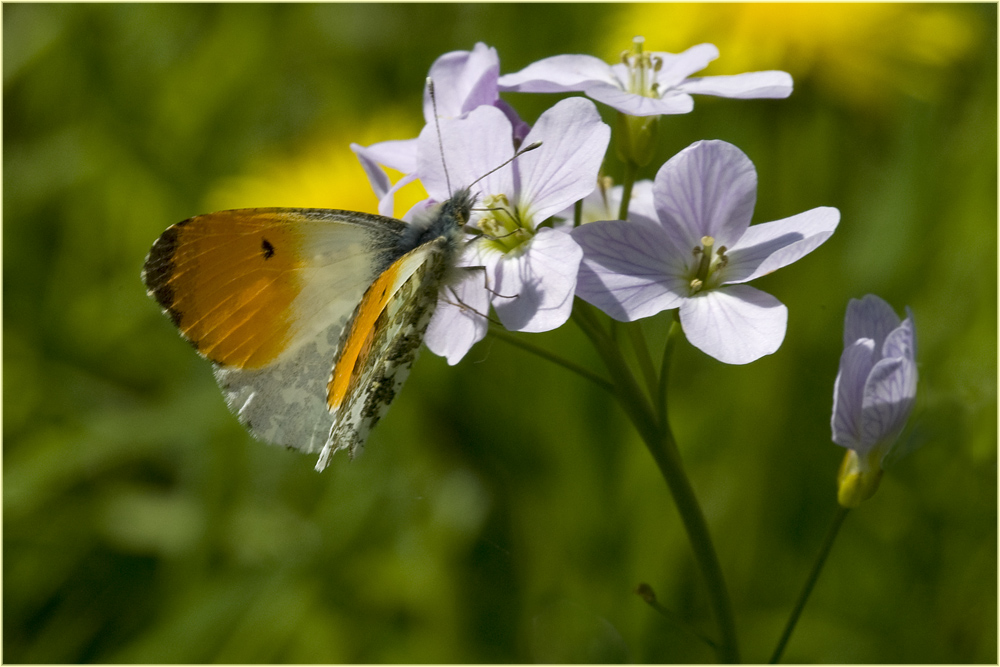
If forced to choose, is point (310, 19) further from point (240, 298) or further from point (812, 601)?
point (812, 601)

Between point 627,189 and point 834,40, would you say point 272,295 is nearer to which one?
point 627,189

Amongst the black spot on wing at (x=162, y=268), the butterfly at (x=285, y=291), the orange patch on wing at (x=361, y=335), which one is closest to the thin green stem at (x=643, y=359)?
the butterfly at (x=285, y=291)

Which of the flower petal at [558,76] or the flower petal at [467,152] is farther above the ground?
the flower petal at [558,76]

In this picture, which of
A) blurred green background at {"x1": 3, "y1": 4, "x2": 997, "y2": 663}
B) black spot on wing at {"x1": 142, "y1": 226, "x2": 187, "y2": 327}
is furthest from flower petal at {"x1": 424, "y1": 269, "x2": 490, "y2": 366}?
blurred green background at {"x1": 3, "y1": 4, "x2": 997, "y2": 663}

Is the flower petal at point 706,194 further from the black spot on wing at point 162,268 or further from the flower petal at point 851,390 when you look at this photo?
the black spot on wing at point 162,268

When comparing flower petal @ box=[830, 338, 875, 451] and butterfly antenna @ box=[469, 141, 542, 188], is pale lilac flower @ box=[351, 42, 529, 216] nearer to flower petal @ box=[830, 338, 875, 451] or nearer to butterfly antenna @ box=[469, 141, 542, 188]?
butterfly antenna @ box=[469, 141, 542, 188]

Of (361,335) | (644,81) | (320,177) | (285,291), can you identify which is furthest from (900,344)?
(320,177)
